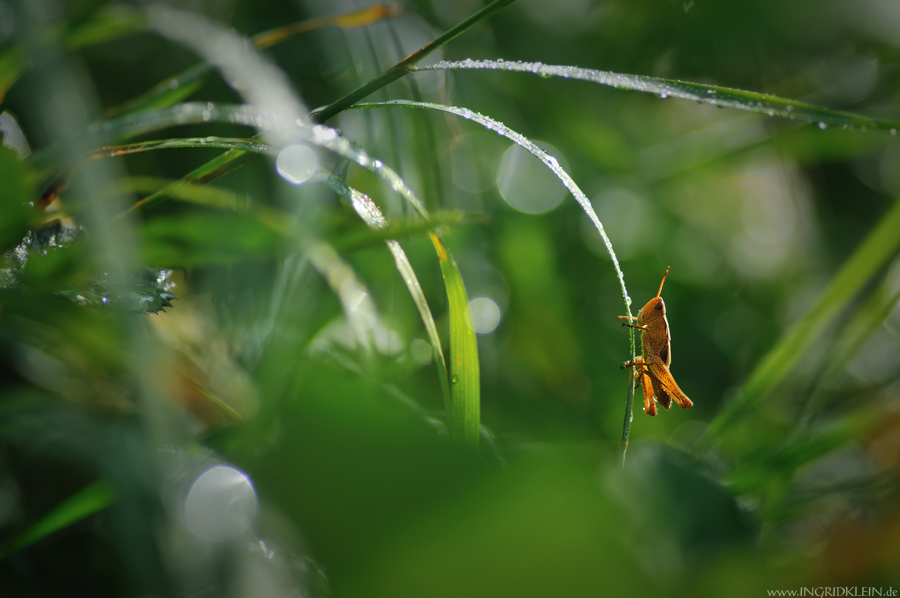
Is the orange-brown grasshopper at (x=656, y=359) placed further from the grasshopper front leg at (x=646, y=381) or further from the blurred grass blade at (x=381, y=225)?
the blurred grass blade at (x=381, y=225)

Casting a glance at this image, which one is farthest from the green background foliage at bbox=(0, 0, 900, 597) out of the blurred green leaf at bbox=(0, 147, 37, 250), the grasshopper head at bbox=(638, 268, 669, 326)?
the grasshopper head at bbox=(638, 268, 669, 326)

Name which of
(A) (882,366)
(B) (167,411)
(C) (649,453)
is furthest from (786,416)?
(B) (167,411)

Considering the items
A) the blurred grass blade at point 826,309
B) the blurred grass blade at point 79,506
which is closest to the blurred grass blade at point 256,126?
the blurred grass blade at point 79,506

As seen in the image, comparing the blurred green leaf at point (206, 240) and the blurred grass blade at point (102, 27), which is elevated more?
the blurred grass blade at point (102, 27)

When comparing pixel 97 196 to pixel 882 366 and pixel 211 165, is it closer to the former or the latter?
pixel 211 165

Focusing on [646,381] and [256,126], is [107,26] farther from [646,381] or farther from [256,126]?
[646,381]

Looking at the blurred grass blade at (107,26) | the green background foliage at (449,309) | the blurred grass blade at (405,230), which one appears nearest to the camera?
the green background foliage at (449,309)
